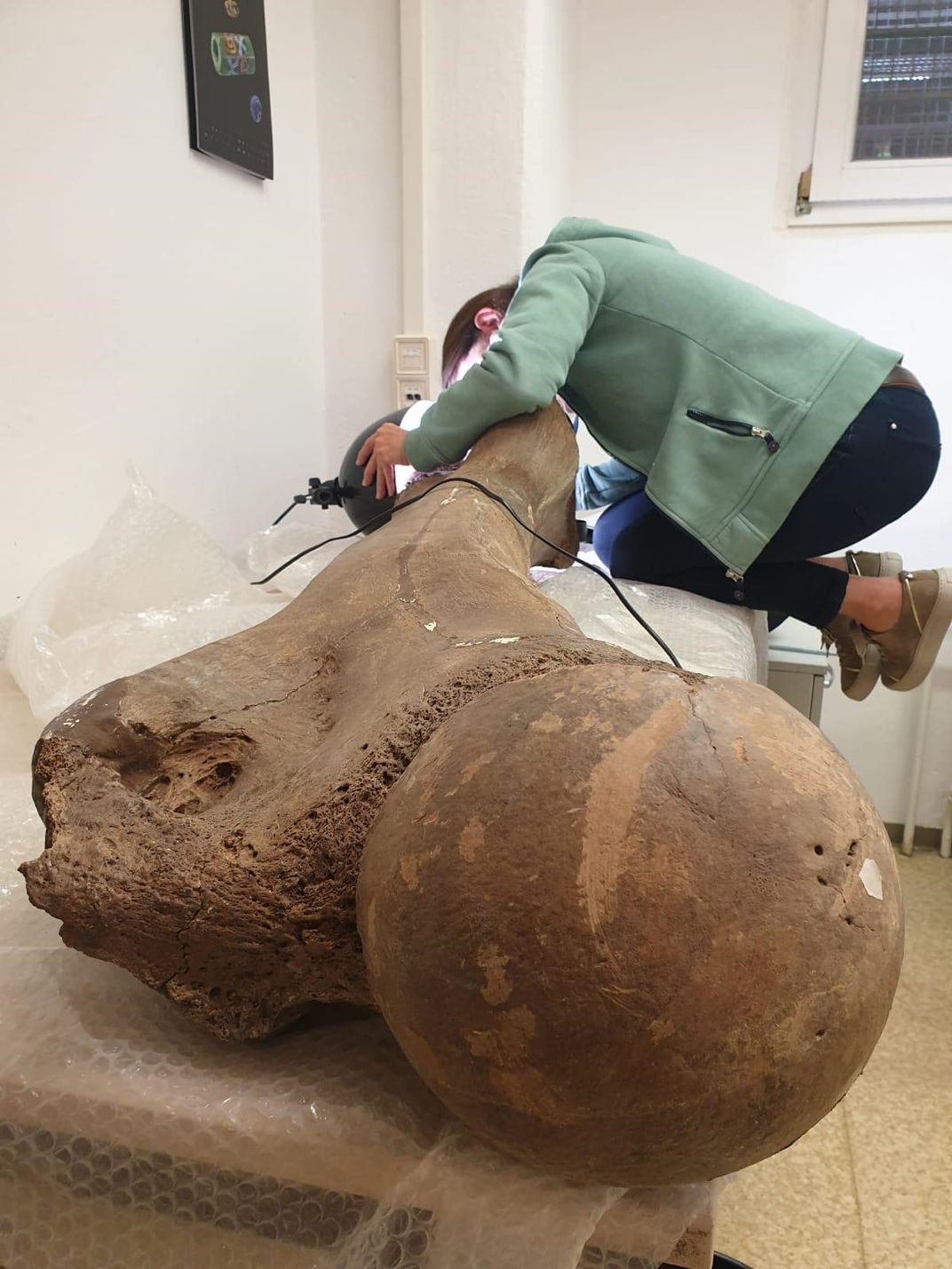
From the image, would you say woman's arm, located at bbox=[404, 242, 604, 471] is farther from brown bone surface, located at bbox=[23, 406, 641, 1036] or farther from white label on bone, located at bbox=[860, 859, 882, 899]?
white label on bone, located at bbox=[860, 859, 882, 899]

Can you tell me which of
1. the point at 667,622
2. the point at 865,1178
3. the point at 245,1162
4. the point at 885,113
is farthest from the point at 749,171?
the point at 245,1162

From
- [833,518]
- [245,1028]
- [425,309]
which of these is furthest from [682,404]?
[245,1028]

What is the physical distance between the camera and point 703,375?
4.29ft

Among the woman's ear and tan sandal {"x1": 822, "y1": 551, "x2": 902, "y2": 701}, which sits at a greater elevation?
the woman's ear

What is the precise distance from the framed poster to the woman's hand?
55 cm

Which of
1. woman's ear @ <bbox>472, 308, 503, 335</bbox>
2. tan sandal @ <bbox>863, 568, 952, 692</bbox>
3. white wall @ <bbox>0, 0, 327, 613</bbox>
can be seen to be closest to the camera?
white wall @ <bbox>0, 0, 327, 613</bbox>

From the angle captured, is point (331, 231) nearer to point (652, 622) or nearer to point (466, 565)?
point (652, 622)

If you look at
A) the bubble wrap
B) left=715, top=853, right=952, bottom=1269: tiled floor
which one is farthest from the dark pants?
left=715, top=853, right=952, bottom=1269: tiled floor

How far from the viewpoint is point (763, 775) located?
0.39 metres

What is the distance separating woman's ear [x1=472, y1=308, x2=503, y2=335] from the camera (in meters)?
1.59

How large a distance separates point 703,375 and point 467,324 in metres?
0.50

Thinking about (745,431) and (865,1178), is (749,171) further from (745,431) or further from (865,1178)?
(865,1178)

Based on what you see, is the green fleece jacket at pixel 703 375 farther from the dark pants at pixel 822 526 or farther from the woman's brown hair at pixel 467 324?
the woman's brown hair at pixel 467 324

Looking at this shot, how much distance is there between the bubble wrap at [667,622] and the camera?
1109 mm
